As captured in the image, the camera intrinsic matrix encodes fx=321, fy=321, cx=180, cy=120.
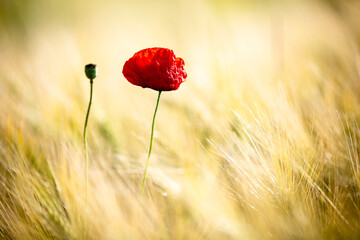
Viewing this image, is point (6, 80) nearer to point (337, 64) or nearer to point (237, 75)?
point (237, 75)

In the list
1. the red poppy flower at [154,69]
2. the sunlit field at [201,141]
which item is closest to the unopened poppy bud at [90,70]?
the red poppy flower at [154,69]

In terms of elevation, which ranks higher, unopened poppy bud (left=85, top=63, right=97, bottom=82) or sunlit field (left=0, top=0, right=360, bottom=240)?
unopened poppy bud (left=85, top=63, right=97, bottom=82)

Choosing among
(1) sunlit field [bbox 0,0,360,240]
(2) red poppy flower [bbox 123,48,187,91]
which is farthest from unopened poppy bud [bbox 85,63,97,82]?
(1) sunlit field [bbox 0,0,360,240]

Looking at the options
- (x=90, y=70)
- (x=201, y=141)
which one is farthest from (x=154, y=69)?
(x=201, y=141)

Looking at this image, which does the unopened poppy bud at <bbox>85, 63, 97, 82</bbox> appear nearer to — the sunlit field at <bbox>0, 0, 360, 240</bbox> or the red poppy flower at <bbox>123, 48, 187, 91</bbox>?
the red poppy flower at <bbox>123, 48, 187, 91</bbox>

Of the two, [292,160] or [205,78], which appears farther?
[205,78]

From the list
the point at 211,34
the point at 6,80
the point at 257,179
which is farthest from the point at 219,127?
the point at 6,80
